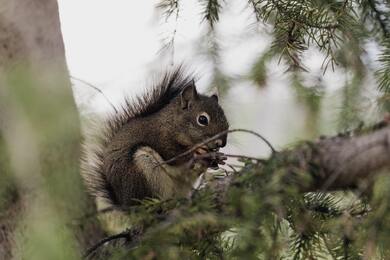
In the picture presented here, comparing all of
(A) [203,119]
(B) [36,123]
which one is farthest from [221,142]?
(B) [36,123]

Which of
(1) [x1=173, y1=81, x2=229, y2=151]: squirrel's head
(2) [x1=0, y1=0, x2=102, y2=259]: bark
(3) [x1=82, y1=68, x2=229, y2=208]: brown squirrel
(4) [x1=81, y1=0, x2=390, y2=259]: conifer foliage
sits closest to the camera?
(4) [x1=81, y1=0, x2=390, y2=259]: conifer foliage

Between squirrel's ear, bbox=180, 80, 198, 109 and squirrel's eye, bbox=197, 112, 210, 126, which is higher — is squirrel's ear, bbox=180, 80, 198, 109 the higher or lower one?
the higher one

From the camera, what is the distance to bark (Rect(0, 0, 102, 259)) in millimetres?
1120

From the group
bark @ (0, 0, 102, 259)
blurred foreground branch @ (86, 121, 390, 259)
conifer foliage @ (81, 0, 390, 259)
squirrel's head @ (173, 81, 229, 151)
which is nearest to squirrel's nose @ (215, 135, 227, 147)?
squirrel's head @ (173, 81, 229, 151)

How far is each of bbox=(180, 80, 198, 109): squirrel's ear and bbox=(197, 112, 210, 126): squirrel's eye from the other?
6cm

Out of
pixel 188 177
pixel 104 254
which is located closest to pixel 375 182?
pixel 188 177

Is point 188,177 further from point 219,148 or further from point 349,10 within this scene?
point 219,148

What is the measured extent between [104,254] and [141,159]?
0.56m

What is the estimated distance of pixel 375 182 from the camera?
0.97m

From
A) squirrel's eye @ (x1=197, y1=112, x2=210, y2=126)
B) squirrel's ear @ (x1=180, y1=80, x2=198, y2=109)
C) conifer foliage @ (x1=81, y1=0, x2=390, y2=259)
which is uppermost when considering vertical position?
squirrel's ear @ (x1=180, y1=80, x2=198, y2=109)

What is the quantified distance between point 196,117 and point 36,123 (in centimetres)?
110

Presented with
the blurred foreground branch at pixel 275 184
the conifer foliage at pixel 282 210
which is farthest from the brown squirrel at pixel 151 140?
the blurred foreground branch at pixel 275 184

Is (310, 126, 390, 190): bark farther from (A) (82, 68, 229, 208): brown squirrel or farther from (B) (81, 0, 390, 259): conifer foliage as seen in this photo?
(A) (82, 68, 229, 208): brown squirrel

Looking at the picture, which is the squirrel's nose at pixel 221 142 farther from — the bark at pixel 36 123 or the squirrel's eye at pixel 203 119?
the bark at pixel 36 123
